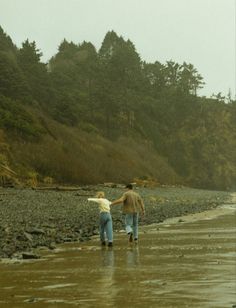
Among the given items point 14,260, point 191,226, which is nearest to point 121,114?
point 191,226

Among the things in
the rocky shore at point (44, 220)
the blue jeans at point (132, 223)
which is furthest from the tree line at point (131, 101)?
the blue jeans at point (132, 223)

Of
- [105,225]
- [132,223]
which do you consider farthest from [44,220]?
[105,225]

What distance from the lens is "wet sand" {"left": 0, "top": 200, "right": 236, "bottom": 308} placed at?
8195 mm

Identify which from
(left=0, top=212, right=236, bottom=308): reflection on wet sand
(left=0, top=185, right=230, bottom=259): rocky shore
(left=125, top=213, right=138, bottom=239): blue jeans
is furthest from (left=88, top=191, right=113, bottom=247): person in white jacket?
(left=0, top=185, right=230, bottom=259): rocky shore

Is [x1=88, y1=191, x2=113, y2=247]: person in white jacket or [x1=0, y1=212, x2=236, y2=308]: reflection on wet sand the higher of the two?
[x1=88, y1=191, x2=113, y2=247]: person in white jacket

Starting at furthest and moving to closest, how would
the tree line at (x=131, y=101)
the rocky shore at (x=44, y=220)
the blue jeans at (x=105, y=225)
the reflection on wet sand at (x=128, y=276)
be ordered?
the tree line at (x=131, y=101), the blue jeans at (x=105, y=225), the rocky shore at (x=44, y=220), the reflection on wet sand at (x=128, y=276)

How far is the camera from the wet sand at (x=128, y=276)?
8.20m

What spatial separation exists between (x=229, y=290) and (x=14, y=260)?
5.31m

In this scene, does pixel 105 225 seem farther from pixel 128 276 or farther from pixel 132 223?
pixel 128 276

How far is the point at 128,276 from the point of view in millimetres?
10297

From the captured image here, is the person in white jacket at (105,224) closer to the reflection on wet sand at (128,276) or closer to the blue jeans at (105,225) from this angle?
the blue jeans at (105,225)

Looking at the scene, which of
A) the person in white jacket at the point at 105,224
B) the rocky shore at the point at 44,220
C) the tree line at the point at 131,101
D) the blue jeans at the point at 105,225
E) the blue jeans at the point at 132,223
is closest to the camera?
the rocky shore at the point at 44,220

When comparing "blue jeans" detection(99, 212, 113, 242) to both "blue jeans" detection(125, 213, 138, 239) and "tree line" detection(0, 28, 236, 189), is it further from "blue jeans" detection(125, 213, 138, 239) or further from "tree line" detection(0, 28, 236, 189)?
"tree line" detection(0, 28, 236, 189)

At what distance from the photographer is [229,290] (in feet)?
28.6
